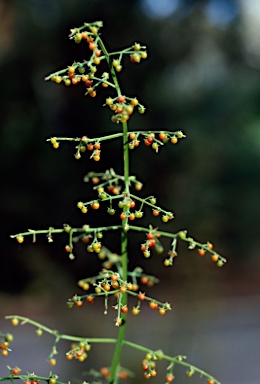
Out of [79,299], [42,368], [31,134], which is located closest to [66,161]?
[31,134]

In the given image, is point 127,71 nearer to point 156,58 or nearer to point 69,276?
point 156,58

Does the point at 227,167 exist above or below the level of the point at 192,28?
below

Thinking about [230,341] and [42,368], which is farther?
[230,341]

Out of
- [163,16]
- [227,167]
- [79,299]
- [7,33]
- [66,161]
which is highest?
[163,16]

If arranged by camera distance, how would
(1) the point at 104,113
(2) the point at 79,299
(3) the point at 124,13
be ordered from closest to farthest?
1. (2) the point at 79,299
2. (1) the point at 104,113
3. (3) the point at 124,13
